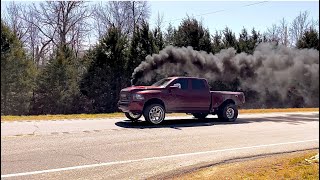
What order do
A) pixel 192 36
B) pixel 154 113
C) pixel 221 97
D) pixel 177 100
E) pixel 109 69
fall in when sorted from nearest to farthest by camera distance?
pixel 154 113
pixel 177 100
pixel 221 97
pixel 109 69
pixel 192 36

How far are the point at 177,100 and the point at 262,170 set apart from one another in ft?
22.8

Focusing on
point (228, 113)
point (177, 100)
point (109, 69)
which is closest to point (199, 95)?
point (177, 100)

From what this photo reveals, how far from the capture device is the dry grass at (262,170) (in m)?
5.30

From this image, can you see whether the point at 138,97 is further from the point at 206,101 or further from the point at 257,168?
the point at 257,168

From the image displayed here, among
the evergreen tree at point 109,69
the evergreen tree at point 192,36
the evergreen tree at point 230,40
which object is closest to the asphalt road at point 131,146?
the evergreen tree at point 230,40

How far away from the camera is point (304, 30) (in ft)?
9.70

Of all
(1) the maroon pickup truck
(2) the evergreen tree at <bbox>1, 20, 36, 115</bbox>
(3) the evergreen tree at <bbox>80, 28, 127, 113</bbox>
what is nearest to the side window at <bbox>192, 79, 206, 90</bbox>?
(1) the maroon pickup truck

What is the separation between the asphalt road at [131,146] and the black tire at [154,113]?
0.28 meters

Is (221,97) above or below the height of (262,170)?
above

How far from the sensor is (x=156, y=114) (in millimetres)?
12211

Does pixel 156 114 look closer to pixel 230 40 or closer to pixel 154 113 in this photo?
pixel 154 113

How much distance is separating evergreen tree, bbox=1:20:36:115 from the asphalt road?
2.24 meters

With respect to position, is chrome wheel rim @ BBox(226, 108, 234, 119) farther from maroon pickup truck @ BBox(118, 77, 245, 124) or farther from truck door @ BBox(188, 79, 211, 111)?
truck door @ BBox(188, 79, 211, 111)

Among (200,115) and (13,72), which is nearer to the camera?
(13,72)
